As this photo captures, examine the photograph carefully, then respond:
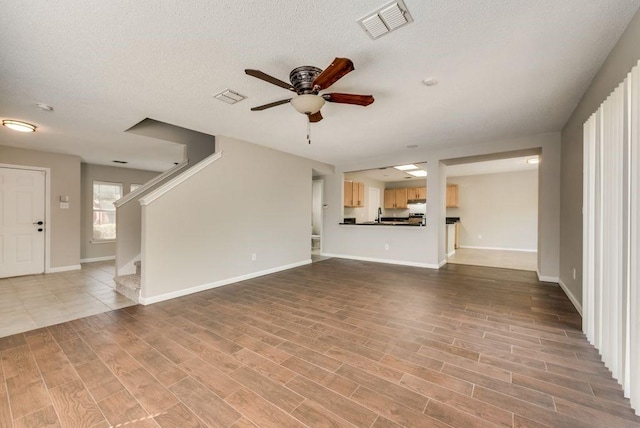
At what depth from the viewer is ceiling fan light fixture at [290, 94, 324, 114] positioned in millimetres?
2293

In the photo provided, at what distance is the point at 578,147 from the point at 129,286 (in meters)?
6.20

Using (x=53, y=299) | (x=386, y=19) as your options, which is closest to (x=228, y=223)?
(x=53, y=299)

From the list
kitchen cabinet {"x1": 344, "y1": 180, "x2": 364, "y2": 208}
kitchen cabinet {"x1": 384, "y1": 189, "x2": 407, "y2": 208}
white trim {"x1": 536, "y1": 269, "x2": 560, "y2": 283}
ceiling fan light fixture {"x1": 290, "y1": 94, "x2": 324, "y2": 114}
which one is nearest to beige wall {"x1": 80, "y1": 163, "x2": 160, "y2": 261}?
kitchen cabinet {"x1": 344, "y1": 180, "x2": 364, "y2": 208}

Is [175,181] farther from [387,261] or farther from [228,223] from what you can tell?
[387,261]

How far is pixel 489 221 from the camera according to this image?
8.28 meters

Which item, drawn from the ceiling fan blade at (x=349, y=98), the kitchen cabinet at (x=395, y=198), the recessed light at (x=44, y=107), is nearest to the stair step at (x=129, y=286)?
the recessed light at (x=44, y=107)

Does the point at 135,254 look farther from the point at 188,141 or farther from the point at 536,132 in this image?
the point at 536,132

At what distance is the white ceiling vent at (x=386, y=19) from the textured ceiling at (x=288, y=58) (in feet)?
0.15

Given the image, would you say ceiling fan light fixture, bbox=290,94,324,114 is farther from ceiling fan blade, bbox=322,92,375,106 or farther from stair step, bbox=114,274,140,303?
stair step, bbox=114,274,140,303

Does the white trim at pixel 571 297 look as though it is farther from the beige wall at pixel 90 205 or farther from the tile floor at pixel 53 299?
the beige wall at pixel 90 205

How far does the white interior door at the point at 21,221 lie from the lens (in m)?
4.78

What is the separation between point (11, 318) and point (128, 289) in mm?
1083

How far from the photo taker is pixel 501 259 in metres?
6.41

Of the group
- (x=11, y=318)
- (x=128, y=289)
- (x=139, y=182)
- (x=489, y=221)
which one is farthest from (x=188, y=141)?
(x=489, y=221)
